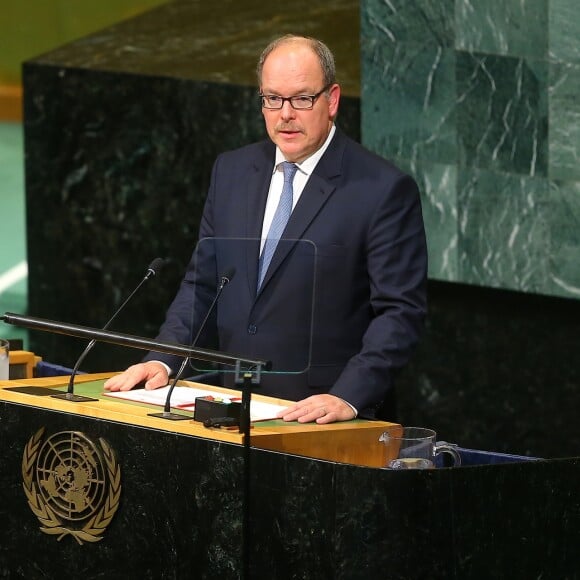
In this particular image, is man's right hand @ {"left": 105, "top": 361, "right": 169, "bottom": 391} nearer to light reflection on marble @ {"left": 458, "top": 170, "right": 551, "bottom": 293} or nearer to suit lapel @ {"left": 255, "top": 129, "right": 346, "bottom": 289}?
suit lapel @ {"left": 255, "top": 129, "right": 346, "bottom": 289}

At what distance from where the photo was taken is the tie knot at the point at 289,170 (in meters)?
4.18

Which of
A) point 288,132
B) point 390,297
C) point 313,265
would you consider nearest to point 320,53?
point 288,132

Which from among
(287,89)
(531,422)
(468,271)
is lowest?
(531,422)

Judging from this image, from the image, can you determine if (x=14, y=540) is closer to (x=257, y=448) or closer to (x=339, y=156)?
(x=257, y=448)

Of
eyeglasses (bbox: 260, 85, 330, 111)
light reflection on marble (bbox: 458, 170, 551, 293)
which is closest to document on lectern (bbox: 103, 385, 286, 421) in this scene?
eyeglasses (bbox: 260, 85, 330, 111)

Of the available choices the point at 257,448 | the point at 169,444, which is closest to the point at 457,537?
the point at 257,448

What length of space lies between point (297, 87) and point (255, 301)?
530 millimetres

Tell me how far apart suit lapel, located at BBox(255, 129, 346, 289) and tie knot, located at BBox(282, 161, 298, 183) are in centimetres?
5

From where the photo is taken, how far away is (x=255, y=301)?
4059 mm

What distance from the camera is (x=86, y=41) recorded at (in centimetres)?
747

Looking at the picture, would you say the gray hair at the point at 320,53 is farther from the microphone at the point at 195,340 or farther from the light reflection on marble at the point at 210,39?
the light reflection on marble at the point at 210,39

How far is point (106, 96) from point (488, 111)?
1822mm

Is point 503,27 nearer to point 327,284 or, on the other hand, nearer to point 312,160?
point 312,160

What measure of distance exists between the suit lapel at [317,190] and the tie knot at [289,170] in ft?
0.18
